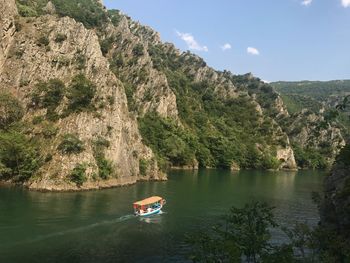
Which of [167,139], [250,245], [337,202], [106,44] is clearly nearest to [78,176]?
[337,202]

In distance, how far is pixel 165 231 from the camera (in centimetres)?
6056

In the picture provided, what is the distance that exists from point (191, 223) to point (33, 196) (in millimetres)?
31969

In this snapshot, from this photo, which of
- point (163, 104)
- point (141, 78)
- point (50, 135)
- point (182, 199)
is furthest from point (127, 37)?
point (182, 199)

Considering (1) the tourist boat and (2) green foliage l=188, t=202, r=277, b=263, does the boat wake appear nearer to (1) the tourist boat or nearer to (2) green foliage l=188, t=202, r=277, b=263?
(1) the tourist boat

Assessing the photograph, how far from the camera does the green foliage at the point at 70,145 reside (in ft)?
309

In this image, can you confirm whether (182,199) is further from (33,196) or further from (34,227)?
(34,227)

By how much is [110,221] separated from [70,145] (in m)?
34.9

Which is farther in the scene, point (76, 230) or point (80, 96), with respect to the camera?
point (80, 96)

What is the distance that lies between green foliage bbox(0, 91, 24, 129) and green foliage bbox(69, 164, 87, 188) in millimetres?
22734

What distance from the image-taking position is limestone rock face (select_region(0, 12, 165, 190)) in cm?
9994

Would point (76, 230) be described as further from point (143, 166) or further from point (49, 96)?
point (143, 166)

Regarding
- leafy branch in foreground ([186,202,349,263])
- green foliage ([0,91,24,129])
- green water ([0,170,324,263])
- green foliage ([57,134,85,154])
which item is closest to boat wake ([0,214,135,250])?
green water ([0,170,324,263])

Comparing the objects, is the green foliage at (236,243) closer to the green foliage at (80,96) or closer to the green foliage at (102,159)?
the green foliage at (102,159)

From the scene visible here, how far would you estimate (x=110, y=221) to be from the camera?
63.4 metres
